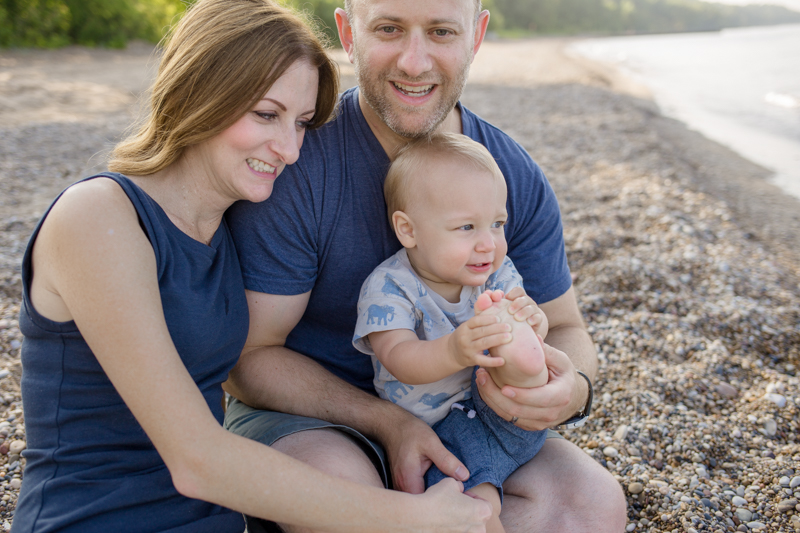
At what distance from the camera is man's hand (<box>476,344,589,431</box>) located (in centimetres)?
195

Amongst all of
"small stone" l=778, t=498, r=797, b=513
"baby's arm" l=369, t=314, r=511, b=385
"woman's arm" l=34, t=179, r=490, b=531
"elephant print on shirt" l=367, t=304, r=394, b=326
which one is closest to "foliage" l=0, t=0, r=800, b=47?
"woman's arm" l=34, t=179, r=490, b=531

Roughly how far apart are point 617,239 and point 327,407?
3776 mm

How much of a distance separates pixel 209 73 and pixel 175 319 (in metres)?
0.80

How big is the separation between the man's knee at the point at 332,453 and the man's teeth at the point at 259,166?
940 mm

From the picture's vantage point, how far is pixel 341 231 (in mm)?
2312

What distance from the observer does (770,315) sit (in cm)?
393

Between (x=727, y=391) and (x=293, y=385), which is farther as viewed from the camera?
(x=727, y=391)

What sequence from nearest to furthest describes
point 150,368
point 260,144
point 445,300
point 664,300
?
point 150,368 → point 260,144 → point 445,300 → point 664,300

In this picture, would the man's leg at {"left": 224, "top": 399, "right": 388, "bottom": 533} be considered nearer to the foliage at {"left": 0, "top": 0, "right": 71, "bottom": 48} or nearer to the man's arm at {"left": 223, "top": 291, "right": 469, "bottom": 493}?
the man's arm at {"left": 223, "top": 291, "right": 469, "bottom": 493}

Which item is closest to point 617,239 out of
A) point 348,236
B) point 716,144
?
point 348,236

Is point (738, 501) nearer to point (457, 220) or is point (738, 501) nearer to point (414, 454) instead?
point (414, 454)

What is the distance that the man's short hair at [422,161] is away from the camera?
2.16m

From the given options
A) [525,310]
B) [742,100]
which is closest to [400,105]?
[525,310]

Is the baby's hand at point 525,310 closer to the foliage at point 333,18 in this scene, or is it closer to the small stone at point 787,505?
the foliage at point 333,18
